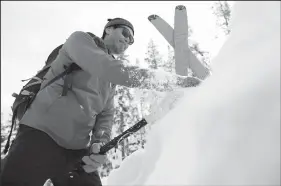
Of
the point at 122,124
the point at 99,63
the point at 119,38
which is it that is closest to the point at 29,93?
the point at 99,63

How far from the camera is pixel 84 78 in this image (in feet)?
8.10

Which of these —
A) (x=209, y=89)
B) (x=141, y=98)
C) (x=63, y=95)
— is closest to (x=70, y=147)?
(x=63, y=95)

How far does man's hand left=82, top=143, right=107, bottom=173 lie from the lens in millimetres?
2654

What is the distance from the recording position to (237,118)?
1.06 metres

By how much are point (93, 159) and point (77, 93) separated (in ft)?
2.13

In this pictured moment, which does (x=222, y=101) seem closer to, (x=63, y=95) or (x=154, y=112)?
(x=154, y=112)

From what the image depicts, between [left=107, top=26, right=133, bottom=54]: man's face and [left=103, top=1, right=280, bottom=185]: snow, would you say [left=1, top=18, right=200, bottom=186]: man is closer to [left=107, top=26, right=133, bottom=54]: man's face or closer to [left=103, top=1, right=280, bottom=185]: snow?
[left=107, top=26, right=133, bottom=54]: man's face

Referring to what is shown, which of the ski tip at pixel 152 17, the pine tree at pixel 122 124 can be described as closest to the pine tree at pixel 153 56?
the pine tree at pixel 122 124

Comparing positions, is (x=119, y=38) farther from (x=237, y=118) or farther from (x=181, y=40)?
(x=181, y=40)

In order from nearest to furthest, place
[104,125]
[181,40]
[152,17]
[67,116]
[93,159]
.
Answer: [67,116]
[93,159]
[104,125]
[181,40]
[152,17]

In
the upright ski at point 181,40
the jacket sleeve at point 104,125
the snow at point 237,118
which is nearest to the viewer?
the snow at point 237,118

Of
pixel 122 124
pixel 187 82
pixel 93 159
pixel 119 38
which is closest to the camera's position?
pixel 187 82

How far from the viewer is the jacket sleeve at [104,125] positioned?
2891 mm

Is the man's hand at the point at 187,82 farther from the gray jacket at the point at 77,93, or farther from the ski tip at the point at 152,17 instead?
the ski tip at the point at 152,17
